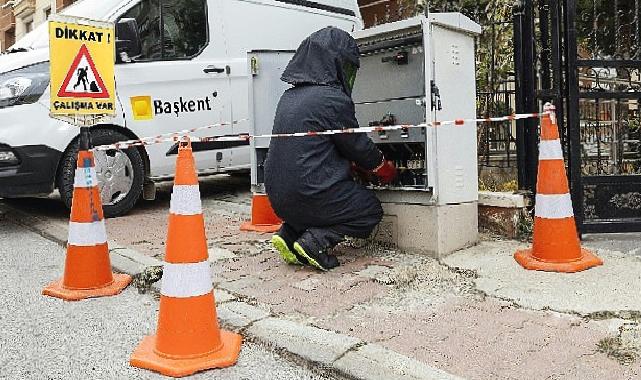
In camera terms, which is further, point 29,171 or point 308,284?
point 29,171

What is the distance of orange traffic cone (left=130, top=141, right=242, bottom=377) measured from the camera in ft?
8.91

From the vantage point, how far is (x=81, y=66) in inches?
161

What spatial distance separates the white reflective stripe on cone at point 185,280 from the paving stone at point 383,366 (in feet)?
2.37

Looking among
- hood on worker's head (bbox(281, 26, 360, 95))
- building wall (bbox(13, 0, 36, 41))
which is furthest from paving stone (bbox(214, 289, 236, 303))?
building wall (bbox(13, 0, 36, 41))

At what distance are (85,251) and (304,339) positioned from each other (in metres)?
1.70

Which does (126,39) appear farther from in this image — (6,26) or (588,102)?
(6,26)

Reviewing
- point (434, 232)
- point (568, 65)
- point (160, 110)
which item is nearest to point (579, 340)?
point (434, 232)

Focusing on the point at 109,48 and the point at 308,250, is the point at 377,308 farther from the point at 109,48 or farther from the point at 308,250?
the point at 109,48

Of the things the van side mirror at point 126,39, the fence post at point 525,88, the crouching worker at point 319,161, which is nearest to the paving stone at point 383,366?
the crouching worker at point 319,161

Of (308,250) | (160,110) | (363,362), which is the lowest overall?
(363,362)

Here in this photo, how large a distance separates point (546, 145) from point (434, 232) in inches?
37.3

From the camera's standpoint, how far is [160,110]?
6355 millimetres

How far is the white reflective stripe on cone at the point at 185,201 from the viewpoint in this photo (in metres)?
2.82

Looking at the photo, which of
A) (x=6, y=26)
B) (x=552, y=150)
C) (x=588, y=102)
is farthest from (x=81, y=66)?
(x=6, y=26)
